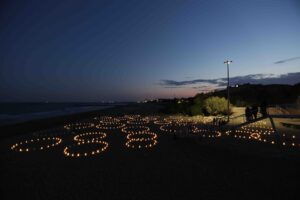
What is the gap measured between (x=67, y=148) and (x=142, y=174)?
678 centimetres

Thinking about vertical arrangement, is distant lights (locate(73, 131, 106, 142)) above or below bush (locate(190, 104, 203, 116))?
below

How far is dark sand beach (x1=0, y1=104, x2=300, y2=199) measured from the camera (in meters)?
7.24

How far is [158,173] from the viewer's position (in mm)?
9008

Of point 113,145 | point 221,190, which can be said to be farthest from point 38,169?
point 221,190

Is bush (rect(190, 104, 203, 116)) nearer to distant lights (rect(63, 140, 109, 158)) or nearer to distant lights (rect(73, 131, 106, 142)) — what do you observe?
distant lights (rect(73, 131, 106, 142))

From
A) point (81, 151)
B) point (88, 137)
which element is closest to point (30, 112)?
point (88, 137)

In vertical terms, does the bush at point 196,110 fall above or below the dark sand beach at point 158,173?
above

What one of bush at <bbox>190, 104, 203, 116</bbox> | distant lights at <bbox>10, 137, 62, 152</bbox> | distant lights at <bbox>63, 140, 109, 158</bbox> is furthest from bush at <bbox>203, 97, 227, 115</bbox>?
distant lights at <bbox>10, 137, 62, 152</bbox>

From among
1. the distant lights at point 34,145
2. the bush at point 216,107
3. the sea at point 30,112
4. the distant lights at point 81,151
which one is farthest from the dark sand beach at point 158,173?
the sea at point 30,112

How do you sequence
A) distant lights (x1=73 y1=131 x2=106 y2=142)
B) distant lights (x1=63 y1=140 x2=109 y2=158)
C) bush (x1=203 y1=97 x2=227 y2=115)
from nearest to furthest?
distant lights (x1=63 y1=140 x2=109 y2=158)
distant lights (x1=73 y1=131 x2=106 y2=142)
bush (x1=203 y1=97 x2=227 y2=115)

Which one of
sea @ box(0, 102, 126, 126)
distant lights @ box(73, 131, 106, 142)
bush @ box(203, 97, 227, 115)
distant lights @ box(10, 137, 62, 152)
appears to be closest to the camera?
distant lights @ box(10, 137, 62, 152)

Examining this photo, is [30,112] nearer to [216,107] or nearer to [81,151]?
[216,107]

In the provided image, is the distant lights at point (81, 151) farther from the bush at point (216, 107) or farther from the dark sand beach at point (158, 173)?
the bush at point (216, 107)

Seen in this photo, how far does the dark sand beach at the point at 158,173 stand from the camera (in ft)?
23.8
